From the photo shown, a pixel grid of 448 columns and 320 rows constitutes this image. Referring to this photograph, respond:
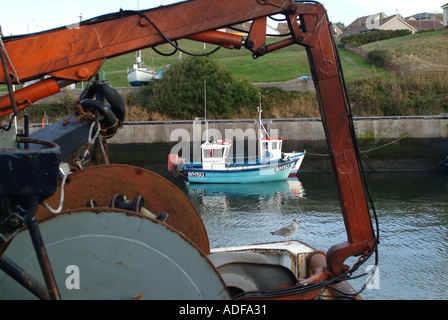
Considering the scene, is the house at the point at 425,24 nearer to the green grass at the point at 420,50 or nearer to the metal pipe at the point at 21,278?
the green grass at the point at 420,50

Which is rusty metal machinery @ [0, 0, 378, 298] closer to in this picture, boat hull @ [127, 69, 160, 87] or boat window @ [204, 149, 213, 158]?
boat window @ [204, 149, 213, 158]

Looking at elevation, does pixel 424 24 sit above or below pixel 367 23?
above

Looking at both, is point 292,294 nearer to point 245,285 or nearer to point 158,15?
point 245,285

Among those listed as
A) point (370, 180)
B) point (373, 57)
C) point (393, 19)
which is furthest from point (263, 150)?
point (393, 19)

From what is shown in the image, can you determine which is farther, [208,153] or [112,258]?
[208,153]

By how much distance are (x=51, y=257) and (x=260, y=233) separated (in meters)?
9.98

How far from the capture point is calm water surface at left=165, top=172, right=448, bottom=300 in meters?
8.42

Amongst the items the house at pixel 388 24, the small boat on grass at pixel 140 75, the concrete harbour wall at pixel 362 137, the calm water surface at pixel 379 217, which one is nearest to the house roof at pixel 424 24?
the house at pixel 388 24

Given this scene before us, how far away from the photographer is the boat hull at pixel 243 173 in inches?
791

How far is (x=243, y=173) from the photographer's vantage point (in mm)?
20219

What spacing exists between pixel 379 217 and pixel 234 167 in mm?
8859

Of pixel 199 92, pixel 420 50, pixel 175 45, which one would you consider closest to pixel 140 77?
pixel 199 92

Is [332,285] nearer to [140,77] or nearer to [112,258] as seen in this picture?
[112,258]

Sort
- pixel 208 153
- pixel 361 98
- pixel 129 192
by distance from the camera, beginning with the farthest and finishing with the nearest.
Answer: pixel 361 98 < pixel 208 153 < pixel 129 192
